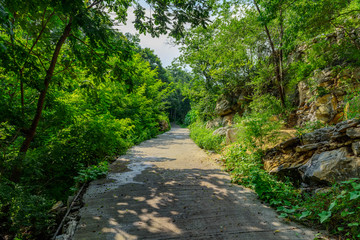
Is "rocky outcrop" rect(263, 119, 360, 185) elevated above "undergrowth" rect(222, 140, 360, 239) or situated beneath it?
elevated above

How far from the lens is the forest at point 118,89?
241 cm

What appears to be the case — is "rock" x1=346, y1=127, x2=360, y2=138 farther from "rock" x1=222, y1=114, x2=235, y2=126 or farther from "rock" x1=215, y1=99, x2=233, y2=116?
"rock" x1=215, y1=99, x2=233, y2=116

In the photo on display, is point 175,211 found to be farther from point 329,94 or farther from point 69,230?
point 329,94

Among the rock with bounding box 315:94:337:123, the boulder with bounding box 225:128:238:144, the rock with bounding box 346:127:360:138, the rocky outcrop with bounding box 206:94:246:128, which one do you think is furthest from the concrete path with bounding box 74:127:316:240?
the rocky outcrop with bounding box 206:94:246:128

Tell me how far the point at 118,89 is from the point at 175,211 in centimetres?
418

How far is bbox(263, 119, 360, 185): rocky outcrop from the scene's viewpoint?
2.85 meters

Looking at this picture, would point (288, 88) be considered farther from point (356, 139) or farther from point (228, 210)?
point (228, 210)

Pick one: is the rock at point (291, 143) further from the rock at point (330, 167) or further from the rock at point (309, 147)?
the rock at point (330, 167)

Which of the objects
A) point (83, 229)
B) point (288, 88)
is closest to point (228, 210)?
point (83, 229)

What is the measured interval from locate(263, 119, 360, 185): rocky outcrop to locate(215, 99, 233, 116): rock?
7.45 meters

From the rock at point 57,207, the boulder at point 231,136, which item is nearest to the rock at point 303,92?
the boulder at point 231,136

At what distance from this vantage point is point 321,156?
3.29 meters

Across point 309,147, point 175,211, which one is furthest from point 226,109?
point 175,211

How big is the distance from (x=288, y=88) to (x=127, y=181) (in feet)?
24.6
